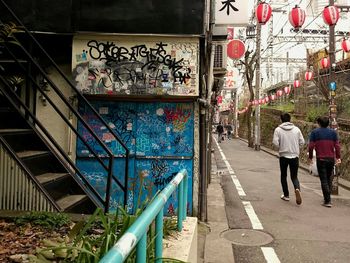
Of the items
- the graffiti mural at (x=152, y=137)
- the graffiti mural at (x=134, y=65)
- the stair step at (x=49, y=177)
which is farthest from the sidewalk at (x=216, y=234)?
the graffiti mural at (x=134, y=65)

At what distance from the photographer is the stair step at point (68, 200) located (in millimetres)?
4445

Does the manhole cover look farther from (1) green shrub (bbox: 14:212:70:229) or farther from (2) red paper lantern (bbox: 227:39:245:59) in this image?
(2) red paper lantern (bbox: 227:39:245:59)

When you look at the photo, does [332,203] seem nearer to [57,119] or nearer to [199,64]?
[199,64]

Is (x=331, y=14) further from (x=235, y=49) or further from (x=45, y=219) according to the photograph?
(x=45, y=219)

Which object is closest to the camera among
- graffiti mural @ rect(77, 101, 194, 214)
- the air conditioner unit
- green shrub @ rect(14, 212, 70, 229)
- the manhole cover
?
green shrub @ rect(14, 212, 70, 229)

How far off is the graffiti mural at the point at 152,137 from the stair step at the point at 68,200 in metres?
1.93

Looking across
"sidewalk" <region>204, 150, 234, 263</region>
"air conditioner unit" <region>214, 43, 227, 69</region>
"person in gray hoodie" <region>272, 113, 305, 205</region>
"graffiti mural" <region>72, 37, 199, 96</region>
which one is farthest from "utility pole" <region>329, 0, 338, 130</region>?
"graffiti mural" <region>72, 37, 199, 96</region>

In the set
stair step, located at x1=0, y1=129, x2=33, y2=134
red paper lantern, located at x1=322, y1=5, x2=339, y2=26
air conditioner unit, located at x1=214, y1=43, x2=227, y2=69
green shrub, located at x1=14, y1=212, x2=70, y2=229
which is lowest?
green shrub, located at x1=14, y1=212, x2=70, y2=229

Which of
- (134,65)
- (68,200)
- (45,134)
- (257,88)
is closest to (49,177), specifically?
(68,200)

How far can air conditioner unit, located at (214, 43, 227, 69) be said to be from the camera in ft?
25.7

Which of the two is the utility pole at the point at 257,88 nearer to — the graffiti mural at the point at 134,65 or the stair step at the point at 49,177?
the graffiti mural at the point at 134,65

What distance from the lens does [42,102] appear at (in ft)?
22.2

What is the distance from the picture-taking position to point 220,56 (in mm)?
7988

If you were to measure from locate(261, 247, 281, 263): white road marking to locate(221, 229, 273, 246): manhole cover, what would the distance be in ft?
0.75
